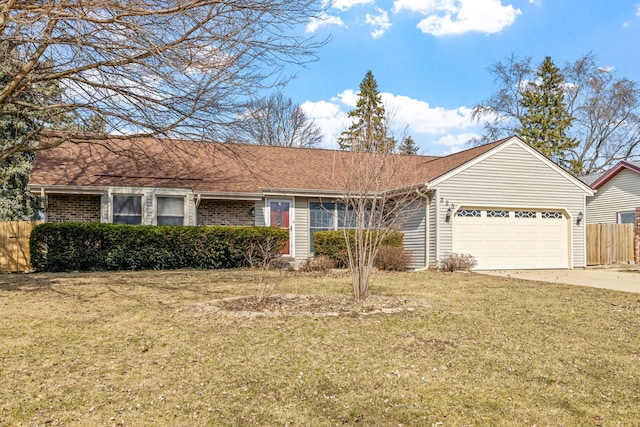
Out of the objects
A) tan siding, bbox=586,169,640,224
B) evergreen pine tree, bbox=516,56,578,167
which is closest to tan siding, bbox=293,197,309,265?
tan siding, bbox=586,169,640,224

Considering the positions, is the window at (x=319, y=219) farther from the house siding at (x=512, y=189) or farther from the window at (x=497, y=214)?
the window at (x=497, y=214)

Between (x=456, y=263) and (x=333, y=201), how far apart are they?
169 inches

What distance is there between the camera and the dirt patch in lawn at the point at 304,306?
7637 millimetres

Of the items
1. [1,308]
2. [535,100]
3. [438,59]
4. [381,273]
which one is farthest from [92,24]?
[535,100]

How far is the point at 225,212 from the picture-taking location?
1734 centimetres

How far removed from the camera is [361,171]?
935 cm

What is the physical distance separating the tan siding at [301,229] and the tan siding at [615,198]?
14917 millimetres

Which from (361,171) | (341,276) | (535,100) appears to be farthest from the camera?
(535,100)

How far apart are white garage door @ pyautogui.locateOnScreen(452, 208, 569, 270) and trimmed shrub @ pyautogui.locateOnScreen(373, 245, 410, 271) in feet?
6.56

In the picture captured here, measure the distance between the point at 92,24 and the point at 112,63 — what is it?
2.27 feet

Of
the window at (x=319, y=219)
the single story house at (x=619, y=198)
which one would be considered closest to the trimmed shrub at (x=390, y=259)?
the window at (x=319, y=219)

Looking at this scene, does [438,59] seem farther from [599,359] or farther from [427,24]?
[599,359]

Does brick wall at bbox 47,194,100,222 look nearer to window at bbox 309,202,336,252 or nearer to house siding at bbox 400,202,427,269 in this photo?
window at bbox 309,202,336,252

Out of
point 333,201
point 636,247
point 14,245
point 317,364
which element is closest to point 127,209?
point 14,245
